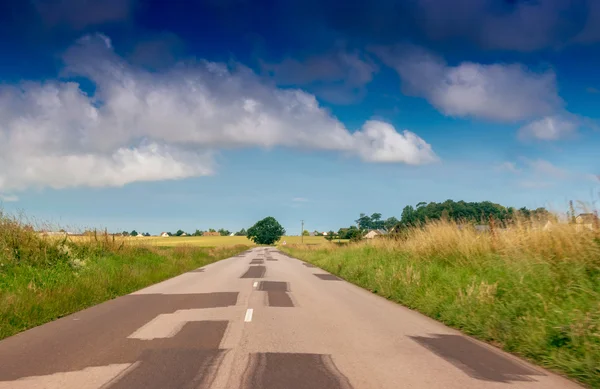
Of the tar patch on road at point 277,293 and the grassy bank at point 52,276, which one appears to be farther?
the tar patch on road at point 277,293

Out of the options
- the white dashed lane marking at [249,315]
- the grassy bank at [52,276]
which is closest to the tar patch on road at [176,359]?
the white dashed lane marking at [249,315]

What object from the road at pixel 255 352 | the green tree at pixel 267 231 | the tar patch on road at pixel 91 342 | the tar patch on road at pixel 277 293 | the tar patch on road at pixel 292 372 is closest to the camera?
the tar patch on road at pixel 292 372

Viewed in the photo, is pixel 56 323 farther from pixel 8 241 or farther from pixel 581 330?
pixel 581 330

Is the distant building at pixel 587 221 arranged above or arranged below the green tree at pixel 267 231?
below

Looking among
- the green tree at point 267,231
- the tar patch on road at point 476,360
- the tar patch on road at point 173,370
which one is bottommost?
the tar patch on road at point 476,360

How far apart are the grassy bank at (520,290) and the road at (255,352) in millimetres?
450

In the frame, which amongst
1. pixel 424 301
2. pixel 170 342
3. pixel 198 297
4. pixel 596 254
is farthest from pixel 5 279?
pixel 596 254

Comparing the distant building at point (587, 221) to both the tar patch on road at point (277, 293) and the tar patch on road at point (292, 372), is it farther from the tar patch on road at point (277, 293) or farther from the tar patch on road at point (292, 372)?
the tar patch on road at point (277, 293)

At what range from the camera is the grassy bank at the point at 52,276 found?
9586 mm

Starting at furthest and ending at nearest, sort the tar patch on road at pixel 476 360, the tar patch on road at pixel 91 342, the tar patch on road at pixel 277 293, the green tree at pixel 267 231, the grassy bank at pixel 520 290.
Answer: the green tree at pixel 267 231 < the tar patch on road at pixel 277 293 < the grassy bank at pixel 520 290 < the tar patch on road at pixel 91 342 < the tar patch on road at pixel 476 360

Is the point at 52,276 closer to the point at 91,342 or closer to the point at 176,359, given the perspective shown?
the point at 91,342

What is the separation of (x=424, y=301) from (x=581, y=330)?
510 centimetres

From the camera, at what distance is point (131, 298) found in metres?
13.4

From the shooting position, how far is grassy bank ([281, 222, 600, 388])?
21.3 feet
